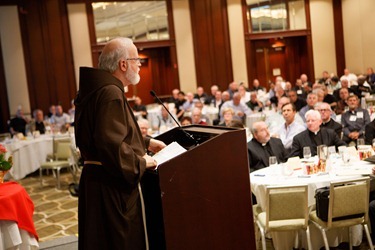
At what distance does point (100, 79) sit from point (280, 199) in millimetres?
2280

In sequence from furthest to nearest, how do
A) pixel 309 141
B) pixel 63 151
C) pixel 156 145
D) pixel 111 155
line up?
pixel 63 151 < pixel 309 141 < pixel 156 145 < pixel 111 155

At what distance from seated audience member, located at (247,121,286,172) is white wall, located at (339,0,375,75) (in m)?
12.1

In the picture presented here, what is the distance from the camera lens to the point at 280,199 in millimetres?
4090

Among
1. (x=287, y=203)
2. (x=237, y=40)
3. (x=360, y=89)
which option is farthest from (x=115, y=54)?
(x=237, y=40)

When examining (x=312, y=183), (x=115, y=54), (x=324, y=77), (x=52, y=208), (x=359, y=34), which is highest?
(x=359, y=34)

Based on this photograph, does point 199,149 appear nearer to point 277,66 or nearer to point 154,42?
point 154,42

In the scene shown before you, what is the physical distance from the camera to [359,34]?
55.6ft

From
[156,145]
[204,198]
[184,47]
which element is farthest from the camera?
[184,47]

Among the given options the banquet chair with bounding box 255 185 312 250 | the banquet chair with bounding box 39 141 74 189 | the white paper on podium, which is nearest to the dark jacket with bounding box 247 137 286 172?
the banquet chair with bounding box 255 185 312 250

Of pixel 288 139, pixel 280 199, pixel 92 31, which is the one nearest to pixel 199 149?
pixel 280 199

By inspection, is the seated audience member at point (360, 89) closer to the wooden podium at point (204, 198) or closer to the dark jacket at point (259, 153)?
the dark jacket at point (259, 153)

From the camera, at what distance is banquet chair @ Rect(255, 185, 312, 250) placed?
13.3 feet

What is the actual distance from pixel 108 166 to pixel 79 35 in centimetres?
1348

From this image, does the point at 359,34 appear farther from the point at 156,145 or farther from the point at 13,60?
the point at 156,145
